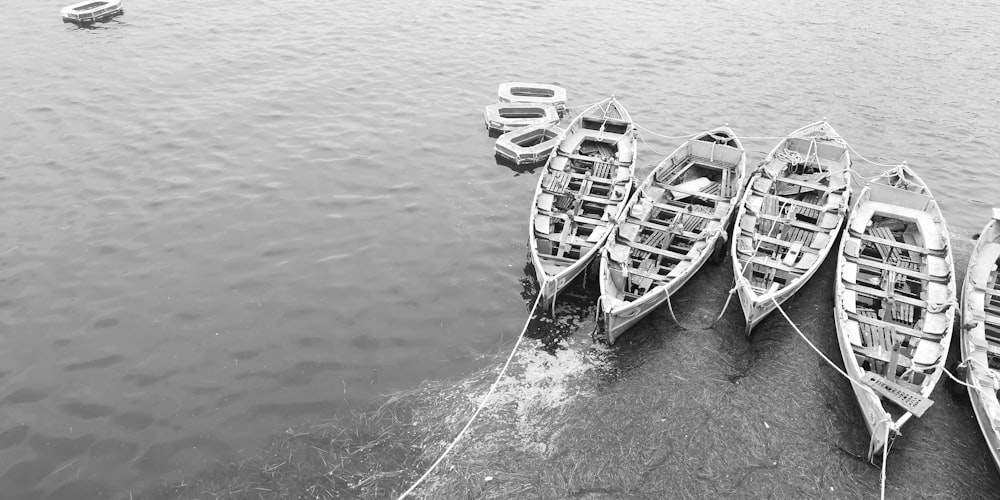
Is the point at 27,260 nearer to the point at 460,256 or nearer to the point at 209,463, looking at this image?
the point at 209,463

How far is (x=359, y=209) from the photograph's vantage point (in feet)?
78.5

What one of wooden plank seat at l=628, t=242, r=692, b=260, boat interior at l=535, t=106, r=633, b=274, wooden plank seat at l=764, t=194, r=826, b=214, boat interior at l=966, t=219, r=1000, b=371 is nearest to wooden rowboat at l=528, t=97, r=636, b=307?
boat interior at l=535, t=106, r=633, b=274

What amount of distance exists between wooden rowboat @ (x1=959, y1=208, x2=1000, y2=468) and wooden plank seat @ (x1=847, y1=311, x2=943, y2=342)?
3.14 feet

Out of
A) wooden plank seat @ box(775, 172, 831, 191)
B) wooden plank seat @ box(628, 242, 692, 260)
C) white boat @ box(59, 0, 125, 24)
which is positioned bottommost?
wooden plank seat @ box(628, 242, 692, 260)

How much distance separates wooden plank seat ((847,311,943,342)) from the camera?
16891 millimetres

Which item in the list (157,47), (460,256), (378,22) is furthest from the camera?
(378,22)

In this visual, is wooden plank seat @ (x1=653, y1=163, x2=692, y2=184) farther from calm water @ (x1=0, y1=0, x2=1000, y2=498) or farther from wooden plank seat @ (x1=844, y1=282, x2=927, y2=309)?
wooden plank seat @ (x1=844, y1=282, x2=927, y2=309)

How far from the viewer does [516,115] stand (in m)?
30.7

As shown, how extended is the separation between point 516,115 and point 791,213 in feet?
45.6

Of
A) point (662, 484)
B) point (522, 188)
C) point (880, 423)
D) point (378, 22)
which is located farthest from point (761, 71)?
point (662, 484)

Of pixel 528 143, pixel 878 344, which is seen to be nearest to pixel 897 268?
pixel 878 344

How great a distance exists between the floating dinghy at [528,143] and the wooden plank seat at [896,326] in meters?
12.9

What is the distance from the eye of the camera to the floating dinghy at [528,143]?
27.0 metres

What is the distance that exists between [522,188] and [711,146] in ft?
25.0
